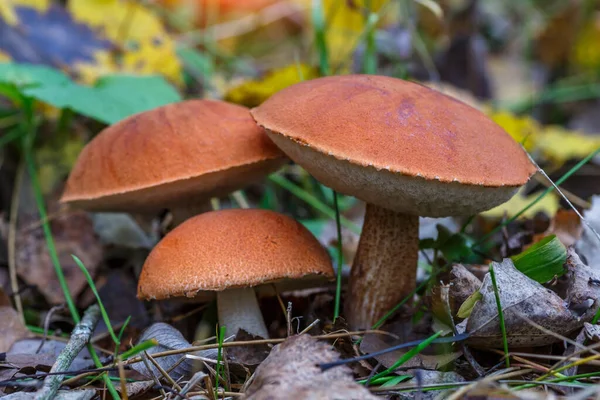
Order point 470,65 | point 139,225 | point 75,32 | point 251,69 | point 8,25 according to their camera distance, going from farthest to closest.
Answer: point 470,65 → point 251,69 → point 75,32 → point 8,25 → point 139,225

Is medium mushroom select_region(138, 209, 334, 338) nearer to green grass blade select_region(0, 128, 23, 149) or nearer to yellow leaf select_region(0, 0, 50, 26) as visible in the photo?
green grass blade select_region(0, 128, 23, 149)

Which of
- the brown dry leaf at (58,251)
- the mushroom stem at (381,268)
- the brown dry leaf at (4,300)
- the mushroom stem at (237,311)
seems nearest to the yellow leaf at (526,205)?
the mushroom stem at (381,268)

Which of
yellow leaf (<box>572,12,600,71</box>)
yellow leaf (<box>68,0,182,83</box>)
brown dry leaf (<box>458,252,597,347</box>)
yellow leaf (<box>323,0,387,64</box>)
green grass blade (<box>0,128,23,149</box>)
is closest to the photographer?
brown dry leaf (<box>458,252,597,347</box>)

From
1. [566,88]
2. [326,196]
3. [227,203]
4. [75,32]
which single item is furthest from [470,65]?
[75,32]

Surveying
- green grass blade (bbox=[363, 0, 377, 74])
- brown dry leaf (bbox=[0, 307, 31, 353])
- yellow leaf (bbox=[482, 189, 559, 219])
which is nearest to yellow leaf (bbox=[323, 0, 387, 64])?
green grass blade (bbox=[363, 0, 377, 74])

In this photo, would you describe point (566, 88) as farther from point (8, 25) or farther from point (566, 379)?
point (8, 25)

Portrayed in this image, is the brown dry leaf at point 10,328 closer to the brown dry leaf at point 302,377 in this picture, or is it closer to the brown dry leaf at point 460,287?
the brown dry leaf at point 302,377
